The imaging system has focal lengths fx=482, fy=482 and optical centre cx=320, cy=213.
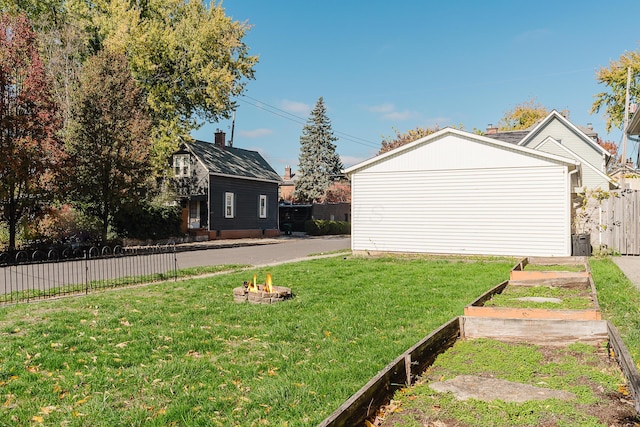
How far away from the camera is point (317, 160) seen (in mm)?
55594

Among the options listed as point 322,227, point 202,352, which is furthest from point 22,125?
point 322,227

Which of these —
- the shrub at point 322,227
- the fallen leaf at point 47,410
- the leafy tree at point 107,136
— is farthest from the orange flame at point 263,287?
the shrub at point 322,227

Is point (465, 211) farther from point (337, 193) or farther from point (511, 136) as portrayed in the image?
point (337, 193)

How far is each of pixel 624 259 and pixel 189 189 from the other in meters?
24.3

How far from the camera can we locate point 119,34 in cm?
2592

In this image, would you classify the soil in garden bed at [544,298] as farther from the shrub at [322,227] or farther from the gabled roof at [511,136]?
the shrub at [322,227]

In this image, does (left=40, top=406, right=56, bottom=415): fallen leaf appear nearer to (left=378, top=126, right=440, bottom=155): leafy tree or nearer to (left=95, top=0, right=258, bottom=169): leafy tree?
(left=95, top=0, right=258, bottom=169): leafy tree

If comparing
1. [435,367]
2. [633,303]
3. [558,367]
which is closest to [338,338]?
[435,367]

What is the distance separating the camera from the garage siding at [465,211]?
16797mm

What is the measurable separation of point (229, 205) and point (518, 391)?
29.4 meters

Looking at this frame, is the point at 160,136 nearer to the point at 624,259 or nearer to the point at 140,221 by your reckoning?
the point at 140,221

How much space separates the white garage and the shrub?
22.0 metres

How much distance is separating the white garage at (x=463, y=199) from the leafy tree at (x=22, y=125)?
11757 mm

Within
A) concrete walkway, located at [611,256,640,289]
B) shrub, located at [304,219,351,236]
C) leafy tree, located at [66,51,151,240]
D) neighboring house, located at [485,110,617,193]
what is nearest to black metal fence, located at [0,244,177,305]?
leafy tree, located at [66,51,151,240]
